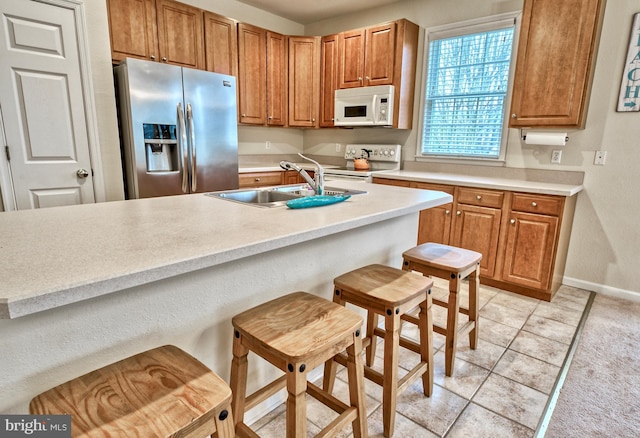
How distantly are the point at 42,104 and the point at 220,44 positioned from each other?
1.74 meters

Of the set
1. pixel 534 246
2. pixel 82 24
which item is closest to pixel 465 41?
pixel 534 246

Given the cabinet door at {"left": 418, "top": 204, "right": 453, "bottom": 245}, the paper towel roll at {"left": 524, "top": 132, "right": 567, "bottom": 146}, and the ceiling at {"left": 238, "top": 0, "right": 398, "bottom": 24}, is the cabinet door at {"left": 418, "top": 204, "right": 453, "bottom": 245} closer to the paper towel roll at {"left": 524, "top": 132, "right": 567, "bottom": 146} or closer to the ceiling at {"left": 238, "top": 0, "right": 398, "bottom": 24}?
the paper towel roll at {"left": 524, "top": 132, "right": 567, "bottom": 146}

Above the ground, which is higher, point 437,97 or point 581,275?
point 437,97

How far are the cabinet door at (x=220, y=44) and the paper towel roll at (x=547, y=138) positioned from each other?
115 inches

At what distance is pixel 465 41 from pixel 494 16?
0.31 metres

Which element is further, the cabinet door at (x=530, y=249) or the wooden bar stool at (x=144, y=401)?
the cabinet door at (x=530, y=249)

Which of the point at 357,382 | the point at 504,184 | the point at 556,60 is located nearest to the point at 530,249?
the point at 504,184

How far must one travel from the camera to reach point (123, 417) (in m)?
0.76

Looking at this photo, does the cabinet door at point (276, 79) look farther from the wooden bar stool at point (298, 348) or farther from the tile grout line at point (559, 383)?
the tile grout line at point (559, 383)

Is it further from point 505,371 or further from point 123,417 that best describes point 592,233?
point 123,417

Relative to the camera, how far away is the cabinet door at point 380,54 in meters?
3.66

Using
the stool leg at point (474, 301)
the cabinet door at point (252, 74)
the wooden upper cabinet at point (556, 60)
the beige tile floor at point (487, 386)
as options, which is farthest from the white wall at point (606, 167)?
the cabinet door at point (252, 74)

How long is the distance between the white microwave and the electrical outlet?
180 centimetres

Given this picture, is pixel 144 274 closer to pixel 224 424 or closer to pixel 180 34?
pixel 224 424
